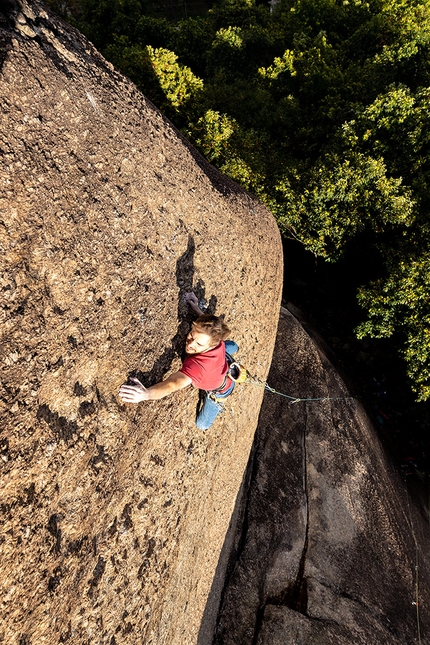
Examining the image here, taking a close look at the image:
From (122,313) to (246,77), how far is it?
681 inches

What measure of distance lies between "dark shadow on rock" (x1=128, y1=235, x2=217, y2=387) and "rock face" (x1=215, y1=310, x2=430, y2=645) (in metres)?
3.66

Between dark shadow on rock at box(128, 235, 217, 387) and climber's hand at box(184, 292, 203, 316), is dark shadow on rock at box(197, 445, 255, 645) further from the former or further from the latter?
climber's hand at box(184, 292, 203, 316)

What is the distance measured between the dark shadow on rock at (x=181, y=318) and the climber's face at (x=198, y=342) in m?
0.54

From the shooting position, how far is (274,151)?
12938 millimetres

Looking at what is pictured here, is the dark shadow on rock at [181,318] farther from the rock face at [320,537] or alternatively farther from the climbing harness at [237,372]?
the rock face at [320,537]

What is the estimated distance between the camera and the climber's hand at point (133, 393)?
414 centimetres

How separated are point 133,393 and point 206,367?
0.84m

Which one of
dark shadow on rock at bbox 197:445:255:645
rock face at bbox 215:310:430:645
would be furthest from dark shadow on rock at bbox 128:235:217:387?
rock face at bbox 215:310:430:645

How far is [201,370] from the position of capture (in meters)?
4.48

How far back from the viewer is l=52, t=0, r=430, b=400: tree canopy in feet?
33.4

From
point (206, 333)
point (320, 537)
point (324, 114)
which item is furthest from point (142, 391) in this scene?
point (324, 114)

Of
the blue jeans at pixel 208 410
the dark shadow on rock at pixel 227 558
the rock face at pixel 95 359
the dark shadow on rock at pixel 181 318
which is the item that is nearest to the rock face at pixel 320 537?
the dark shadow on rock at pixel 227 558

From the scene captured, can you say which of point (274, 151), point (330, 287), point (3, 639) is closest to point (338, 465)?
point (3, 639)

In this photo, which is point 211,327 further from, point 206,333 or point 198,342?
point 198,342
